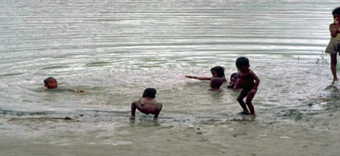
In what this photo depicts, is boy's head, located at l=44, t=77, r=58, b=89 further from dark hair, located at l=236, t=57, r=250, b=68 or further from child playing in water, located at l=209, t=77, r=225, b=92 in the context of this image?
dark hair, located at l=236, t=57, r=250, b=68

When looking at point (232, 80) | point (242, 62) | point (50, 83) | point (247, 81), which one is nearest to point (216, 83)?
point (232, 80)

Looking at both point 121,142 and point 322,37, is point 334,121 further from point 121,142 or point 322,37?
point 322,37

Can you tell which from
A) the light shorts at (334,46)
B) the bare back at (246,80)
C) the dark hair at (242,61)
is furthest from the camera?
the light shorts at (334,46)

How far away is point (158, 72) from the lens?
1253 cm

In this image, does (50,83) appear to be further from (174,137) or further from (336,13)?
(336,13)

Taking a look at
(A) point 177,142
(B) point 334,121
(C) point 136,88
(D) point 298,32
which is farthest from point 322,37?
(A) point 177,142

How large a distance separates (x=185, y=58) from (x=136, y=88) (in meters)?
3.79

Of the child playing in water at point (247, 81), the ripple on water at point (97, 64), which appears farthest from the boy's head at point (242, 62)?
the ripple on water at point (97, 64)

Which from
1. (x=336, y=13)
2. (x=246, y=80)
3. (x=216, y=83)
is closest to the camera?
(x=246, y=80)

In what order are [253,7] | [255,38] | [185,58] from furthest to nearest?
[253,7]
[255,38]
[185,58]

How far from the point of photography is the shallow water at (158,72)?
295 inches

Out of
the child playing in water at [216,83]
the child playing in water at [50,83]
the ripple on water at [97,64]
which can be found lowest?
the child playing in water at [216,83]

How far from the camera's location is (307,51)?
15680mm

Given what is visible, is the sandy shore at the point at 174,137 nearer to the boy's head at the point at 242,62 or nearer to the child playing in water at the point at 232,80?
the boy's head at the point at 242,62
